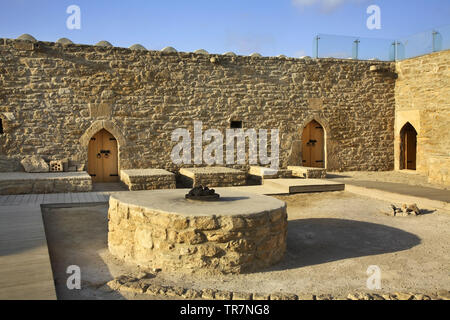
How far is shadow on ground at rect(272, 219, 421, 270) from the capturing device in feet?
16.6

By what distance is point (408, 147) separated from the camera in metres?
13.8

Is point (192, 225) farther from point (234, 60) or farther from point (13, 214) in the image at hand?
point (234, 60)

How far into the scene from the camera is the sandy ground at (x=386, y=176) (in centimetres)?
1088

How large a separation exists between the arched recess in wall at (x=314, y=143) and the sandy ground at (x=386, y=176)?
630mm

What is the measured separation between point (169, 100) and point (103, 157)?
2.35 m

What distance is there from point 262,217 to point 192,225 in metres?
0.81

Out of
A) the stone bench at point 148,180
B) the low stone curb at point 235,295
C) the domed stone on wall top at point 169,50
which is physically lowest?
the low stone curb at point 235,295

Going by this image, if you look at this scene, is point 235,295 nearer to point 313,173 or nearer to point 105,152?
point 313,173

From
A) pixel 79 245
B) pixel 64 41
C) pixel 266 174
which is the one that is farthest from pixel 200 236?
pixel 64 41

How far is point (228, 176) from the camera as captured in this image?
10.2 m

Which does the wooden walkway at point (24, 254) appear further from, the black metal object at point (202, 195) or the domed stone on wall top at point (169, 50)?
the domed stone on wall top at point (169, 50)

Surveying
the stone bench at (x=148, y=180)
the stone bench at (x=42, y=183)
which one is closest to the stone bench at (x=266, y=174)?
the stone bench at (x=148, y=180)

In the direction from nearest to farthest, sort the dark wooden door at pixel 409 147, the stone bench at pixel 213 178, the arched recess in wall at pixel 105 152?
the stone bench at pixel 213 178
the arched recess in wall at pixel 105 152
the dark wooden door at pixel 409 147
